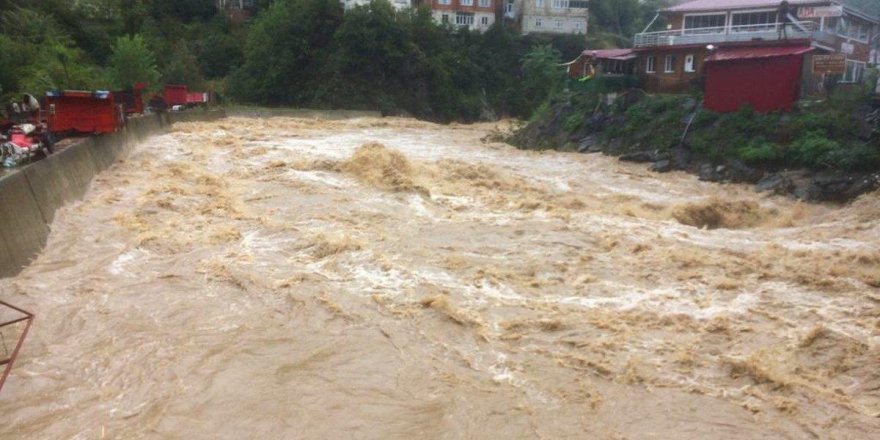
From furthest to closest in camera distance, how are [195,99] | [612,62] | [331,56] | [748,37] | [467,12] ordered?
[467,12], [331,56], [195,99], [612,62], [748,37]

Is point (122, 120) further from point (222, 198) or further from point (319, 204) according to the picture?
point (319, 204)

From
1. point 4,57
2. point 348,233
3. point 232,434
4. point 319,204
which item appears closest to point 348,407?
point 232,434

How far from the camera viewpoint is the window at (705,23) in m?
32.2

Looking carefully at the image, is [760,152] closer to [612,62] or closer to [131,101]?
[612,62]

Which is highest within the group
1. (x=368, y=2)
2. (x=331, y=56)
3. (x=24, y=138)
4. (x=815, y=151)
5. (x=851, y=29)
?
(x=368, y=2)

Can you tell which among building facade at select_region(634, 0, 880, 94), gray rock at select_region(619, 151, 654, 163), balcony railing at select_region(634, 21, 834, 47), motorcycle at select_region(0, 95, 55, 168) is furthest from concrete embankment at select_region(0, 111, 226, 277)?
balcony railing at select_region(634, 21, 834, 47)

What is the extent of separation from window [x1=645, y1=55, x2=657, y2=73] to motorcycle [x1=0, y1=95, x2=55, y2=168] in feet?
85.1

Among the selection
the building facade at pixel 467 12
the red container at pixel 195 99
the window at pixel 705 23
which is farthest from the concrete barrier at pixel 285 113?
the building facade at pixel 467 12

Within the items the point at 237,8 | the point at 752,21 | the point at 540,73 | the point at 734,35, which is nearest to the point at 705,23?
the point at 752,21

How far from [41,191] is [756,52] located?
23.5 meters

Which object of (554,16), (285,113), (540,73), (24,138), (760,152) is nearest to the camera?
(24,138)

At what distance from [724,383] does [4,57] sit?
23555 mm

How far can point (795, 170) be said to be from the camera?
64.0 ft

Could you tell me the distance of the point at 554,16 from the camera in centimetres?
6338
